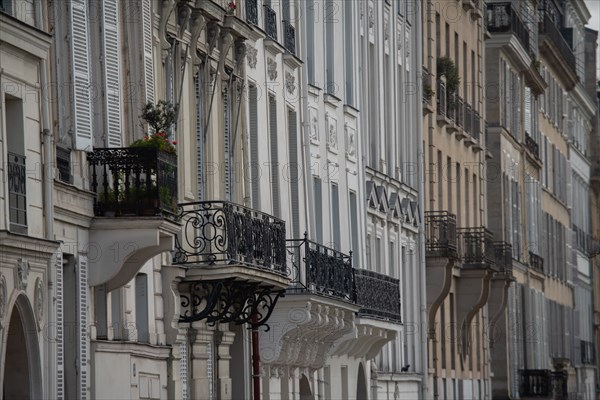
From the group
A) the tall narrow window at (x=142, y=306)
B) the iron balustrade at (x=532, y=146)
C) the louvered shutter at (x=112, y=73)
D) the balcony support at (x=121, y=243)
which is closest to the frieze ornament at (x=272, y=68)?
the tall narrow window at (x=142, y=306)

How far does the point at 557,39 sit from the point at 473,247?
2333cm

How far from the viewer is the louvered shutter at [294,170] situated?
39919 mm

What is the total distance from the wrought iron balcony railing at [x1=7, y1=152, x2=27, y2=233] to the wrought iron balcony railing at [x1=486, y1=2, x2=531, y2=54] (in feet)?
148

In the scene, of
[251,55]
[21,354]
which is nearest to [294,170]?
[251,55]

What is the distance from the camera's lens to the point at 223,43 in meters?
35.0

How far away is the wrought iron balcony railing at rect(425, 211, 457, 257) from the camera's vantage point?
55.6 m

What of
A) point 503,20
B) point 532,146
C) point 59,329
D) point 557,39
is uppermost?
point 557,39

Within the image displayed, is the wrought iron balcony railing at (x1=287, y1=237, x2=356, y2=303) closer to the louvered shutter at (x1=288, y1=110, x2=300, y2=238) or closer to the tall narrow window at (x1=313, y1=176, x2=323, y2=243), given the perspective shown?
the louvered shutter at (x1=288, y1=110, x2=300, y2=238)

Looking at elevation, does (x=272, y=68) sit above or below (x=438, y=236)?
above

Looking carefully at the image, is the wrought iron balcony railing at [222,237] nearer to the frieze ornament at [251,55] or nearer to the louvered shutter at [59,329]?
the frieze ornament at [251,55]

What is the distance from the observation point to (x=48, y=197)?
82.9 ft

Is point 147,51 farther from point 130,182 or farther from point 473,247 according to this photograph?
point 473,247

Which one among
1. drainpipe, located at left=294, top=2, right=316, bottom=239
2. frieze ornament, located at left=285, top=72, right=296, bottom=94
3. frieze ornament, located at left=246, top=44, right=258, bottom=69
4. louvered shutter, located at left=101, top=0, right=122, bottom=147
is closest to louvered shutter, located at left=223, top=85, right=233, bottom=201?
frieze ornament, located at left=246, top=44, right=258, bottom=69

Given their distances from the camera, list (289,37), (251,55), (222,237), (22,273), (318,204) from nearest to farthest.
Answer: (22,273), (222,237), (251,55), (289,37), (318,204)
